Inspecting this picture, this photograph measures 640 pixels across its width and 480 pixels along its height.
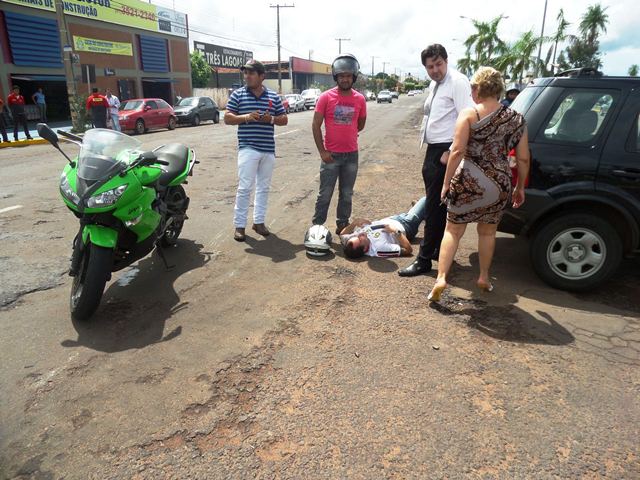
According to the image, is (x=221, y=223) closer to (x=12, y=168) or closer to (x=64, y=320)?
(x=64, y=320)

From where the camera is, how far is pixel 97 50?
2647cm

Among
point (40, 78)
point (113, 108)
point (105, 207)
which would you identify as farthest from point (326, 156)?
point (40, 78)

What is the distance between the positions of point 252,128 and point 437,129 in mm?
2155

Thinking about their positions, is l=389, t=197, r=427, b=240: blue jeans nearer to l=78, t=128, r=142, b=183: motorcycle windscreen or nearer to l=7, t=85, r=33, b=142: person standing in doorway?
l=78, t=128, r=142, b=183: motorcycle windscreen

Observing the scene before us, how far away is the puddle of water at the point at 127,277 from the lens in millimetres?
4312

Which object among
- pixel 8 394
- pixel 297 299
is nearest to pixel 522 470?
pixel 297 299

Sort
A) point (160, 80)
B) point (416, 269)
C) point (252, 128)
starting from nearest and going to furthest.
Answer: point (416, 269), point (252, 128), point (160, 80)

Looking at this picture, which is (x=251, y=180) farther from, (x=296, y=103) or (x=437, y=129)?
(x=296, y=103)

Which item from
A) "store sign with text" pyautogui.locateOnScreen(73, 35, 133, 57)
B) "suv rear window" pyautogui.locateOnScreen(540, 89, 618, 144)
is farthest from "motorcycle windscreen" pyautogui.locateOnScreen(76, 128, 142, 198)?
"store sign with text" pyautogui.locateOnScreen(73, 35, 133, 57)

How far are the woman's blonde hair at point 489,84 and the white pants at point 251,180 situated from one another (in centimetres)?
257

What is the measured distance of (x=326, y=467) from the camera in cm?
222

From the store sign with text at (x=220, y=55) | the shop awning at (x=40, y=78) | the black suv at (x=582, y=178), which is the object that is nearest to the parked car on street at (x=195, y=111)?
the shop awning at (x=40, y=78)

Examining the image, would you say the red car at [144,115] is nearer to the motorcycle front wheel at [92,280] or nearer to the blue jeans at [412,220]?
the blue jeans at [412,220]

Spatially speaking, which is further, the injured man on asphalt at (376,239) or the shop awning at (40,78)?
the shop awning at (40,78)
